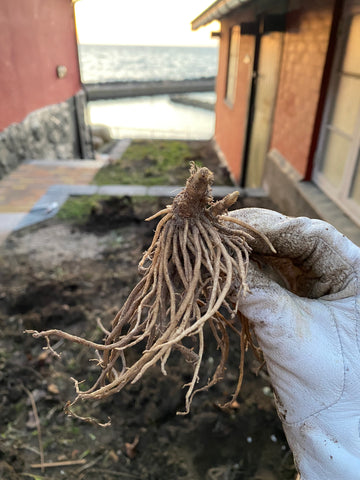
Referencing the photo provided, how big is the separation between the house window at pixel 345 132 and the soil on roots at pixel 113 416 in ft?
6.82

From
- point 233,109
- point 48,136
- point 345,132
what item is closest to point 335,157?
point 345,132

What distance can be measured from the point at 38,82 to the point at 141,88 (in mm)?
30492

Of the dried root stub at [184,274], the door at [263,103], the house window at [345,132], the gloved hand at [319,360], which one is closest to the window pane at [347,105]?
the house window at [345,132]

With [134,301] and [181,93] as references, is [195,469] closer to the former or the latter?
[134,301]

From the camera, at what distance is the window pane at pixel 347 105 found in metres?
3.74

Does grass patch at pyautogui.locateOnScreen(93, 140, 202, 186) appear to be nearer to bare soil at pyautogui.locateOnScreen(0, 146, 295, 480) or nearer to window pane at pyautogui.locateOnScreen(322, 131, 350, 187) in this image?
window pane at pyautogui.locateOnScreen(322, 131, 350, 187)

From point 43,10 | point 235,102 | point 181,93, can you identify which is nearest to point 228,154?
point 235,102

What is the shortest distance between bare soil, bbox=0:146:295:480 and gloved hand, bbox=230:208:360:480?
4.51 ft

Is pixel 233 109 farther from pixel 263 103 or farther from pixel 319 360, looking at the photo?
pixel 319 360

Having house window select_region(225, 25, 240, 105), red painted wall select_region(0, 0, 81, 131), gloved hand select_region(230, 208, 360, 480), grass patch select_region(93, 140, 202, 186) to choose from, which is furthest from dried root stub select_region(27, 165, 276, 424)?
house window select_region(225, 25, 240, 105)

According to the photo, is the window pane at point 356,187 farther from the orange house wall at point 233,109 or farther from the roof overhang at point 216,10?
the orange house wall at point 233,109

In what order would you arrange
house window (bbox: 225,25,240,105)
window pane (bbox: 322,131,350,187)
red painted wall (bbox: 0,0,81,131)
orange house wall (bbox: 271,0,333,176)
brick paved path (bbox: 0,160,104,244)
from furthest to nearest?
house window (bbox: 225,25,240,105)
red painted wall (bbox: 0,0,81,131)
brick paved path (bbox: 0,160,104,244)
orange house wall (bbox: 271,0,333,176)
window pane (bbox: 322,131,350,187)

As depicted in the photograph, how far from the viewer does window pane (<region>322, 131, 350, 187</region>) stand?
4039 mm

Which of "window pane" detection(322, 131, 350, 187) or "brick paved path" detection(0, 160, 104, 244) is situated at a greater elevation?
"window pane" detection(322, 131, 350, 187)
